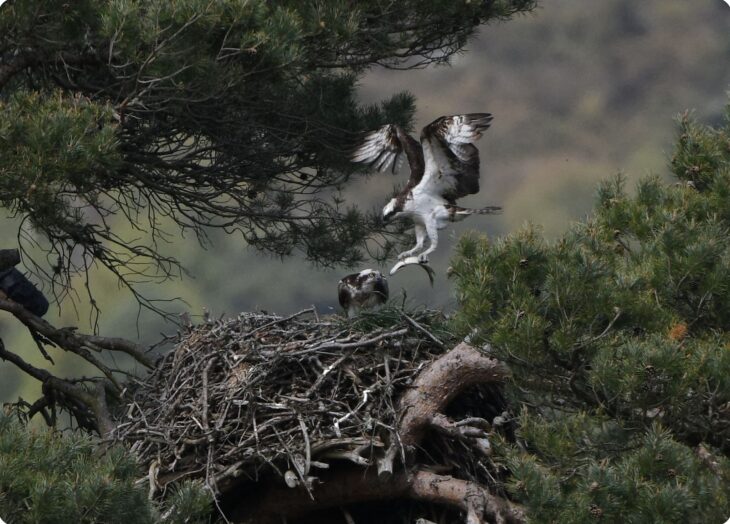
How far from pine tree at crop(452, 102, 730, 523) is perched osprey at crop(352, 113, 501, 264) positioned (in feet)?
5.31

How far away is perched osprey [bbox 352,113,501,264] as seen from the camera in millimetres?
6602

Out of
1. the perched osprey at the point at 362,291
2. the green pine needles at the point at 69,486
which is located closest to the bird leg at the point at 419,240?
the perched osprey at the point at 362,291

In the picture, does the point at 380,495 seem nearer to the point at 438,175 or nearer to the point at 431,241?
the point at 431,241

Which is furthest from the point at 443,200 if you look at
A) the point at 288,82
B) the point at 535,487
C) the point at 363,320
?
the point at 535,487

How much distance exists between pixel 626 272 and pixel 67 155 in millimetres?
2666

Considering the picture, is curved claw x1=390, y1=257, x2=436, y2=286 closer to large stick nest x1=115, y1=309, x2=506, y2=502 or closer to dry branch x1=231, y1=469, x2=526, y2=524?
large stick nest x1=115, y1=309, x2=506, y2=502

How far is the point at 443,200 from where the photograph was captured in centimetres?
675

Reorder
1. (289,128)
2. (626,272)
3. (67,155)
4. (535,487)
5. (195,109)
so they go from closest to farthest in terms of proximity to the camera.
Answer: (535,487)
(626,272)
(67,155)
(195,109)
(289,128)

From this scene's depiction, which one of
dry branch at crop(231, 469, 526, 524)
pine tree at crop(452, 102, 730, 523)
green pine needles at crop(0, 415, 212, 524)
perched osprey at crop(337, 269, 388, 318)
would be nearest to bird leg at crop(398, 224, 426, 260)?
perched osprey at crop(337, 269, 388, 318)

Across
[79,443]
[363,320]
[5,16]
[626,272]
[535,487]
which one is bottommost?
[535,487]

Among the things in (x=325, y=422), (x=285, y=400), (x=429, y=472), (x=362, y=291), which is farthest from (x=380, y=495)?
(x=362, y=291)

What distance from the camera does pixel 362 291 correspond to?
6.96m

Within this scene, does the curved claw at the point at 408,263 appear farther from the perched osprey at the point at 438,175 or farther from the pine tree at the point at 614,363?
the pine tree at the point at 614,363

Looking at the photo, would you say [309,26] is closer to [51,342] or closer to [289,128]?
[289,128]
